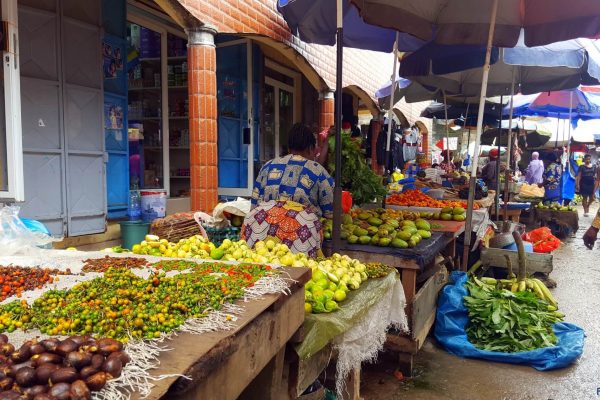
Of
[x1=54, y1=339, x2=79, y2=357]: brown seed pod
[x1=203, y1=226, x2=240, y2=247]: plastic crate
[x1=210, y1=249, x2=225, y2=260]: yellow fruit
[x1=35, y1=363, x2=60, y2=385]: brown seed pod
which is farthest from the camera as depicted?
[x1=203, y1=226, x2=240, y2=247]: plastic crate

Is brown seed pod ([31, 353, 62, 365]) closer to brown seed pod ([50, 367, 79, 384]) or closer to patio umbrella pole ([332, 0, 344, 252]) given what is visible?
brown seed pod ([50, 367, 79, 384])

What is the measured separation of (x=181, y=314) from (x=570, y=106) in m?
11.5

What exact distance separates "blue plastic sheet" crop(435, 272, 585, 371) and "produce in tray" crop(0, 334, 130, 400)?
12.4 feet

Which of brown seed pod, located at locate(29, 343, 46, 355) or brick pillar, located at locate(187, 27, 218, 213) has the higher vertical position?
brick pillar, located at locate(187, 27, 218, 213)

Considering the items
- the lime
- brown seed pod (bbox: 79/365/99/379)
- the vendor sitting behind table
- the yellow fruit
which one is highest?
the vendor sitting behind table

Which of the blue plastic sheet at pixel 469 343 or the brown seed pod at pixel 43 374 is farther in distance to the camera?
the blue plastic sheet at pixel 469 343

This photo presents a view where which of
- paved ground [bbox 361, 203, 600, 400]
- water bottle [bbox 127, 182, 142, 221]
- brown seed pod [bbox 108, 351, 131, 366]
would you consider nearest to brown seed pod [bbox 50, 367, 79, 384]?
brown seed pod [bbox 108, 351, 131, 366]

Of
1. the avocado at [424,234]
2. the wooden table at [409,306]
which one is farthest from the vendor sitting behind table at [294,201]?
the avocado at [424,234]

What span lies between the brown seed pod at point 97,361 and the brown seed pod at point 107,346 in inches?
1.2

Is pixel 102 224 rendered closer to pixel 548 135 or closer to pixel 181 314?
pixel 181 314

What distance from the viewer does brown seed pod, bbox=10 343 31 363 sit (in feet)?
4.26

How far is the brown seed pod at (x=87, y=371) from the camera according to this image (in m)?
1.20

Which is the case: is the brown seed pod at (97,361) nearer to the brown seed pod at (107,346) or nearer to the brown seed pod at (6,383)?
the brown seed pod at (107,346)

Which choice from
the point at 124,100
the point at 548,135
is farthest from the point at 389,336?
the point at 548,135
